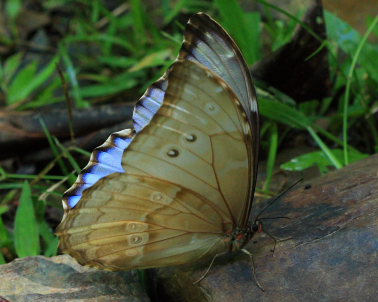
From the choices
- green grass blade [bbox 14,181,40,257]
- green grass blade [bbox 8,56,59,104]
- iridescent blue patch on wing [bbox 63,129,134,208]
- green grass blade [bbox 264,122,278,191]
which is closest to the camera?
iridescent blue patch on wing [bbox 63,129,134,208]

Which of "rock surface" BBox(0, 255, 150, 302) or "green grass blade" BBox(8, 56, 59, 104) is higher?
"green grass blade" BBox(8, 56, 59, 104)

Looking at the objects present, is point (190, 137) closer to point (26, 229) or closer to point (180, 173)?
point (180, 173)

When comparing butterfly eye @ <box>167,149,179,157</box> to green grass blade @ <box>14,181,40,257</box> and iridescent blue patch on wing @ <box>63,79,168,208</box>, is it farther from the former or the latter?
green grass blade @ <box>14,181,40,257</box>

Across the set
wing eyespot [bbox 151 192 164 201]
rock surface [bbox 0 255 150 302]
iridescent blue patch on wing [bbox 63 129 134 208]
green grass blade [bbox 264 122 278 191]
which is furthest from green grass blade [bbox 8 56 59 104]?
wing eyespot [bbox 151 192 164 201]

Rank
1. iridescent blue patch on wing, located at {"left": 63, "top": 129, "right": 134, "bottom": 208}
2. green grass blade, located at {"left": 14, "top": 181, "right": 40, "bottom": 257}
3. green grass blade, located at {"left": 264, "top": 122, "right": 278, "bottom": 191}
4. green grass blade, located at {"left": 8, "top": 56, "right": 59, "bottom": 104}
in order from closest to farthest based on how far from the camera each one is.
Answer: iridescent blue patch on wing, located at {"left": 63, "top": 129, "right": 134, "bottom": 208}, green grass blade, located at {"left": 14, "top": 181, "right": 40, "bottom": 257}, green grass blade, located at {"left": 264, "top": 122, "right": 278, "bottom": 191}, green grass blade, located at {"left": 8, "top": 56, "right": 59, "bottom": 104}

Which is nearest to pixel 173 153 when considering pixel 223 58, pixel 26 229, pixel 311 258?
pixel 223 58

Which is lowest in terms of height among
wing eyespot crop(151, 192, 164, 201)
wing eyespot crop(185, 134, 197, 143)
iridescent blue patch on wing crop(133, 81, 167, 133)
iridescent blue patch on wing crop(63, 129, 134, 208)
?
wing eyespot crop(151, 192, 164, 201)

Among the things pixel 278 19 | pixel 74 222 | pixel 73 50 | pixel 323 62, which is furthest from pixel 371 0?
pixel 74 222

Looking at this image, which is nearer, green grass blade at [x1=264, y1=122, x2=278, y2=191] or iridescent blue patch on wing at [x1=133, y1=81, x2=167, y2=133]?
iridescent blue patch on wing at [x1=133, y1=81, x2=167, y2=133]
